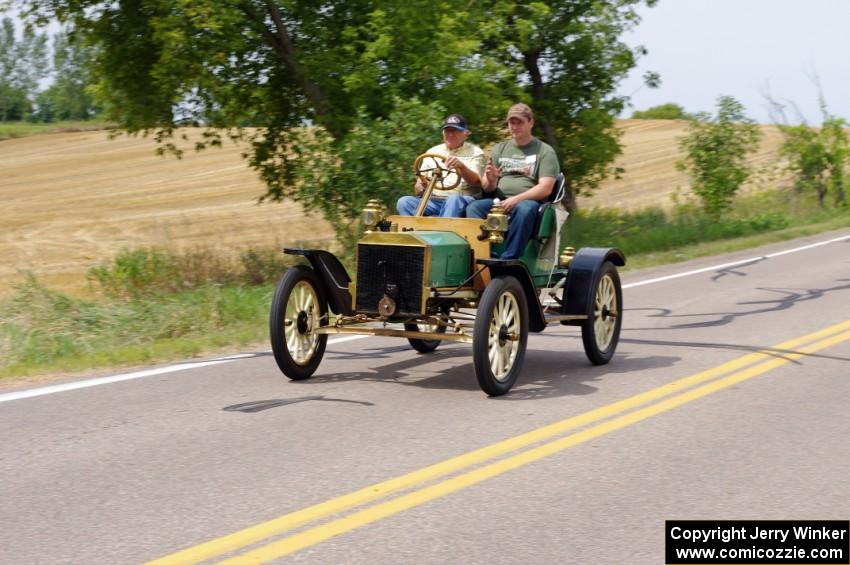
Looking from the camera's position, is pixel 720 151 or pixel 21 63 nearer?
pixel 720 151

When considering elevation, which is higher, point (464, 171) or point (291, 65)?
point (291, 65)

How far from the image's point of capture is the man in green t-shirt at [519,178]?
862 cm

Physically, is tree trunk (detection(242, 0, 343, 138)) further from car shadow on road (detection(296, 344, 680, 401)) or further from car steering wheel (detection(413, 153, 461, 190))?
car steering wheel (detection(413, 153, 461, 190))

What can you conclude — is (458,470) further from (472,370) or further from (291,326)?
(472,370)

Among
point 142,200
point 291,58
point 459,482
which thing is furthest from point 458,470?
point 142,200

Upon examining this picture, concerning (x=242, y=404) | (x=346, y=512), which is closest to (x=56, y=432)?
(x=242, y=404)

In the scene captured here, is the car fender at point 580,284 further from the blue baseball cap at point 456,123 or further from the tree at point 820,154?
the tree at point 820,154

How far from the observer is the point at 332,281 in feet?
28.2

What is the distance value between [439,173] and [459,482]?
139 inches

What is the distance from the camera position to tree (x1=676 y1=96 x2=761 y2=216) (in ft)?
79.5

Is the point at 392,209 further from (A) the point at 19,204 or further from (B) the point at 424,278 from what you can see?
(A) the point at 19,204

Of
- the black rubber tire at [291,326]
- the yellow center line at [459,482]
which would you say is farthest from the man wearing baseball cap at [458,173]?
the yellow center line at [459,482]

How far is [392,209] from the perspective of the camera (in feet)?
51.9

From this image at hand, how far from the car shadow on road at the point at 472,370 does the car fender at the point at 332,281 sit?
0.55 metres
